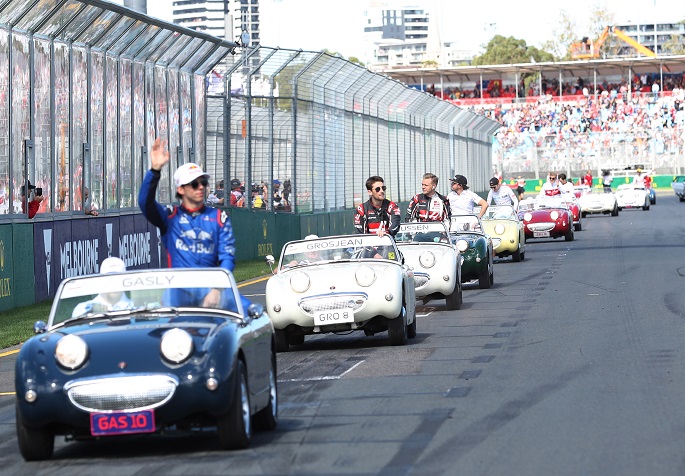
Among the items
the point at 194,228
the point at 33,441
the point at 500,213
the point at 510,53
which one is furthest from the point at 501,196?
the point at 510,53

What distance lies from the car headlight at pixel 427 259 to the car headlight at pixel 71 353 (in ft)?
31.6

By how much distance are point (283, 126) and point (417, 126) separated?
16.9 metres

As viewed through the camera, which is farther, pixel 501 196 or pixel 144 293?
pixel 501 196

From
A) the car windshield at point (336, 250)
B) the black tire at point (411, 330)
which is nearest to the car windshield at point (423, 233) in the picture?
the car windshield at point (336, 250)

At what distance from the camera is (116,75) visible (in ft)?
83.0

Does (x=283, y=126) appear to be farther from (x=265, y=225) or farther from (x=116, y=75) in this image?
(x=116, y=75)

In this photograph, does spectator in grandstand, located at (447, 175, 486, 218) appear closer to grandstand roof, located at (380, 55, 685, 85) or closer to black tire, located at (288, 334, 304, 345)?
black tire, located at (288, 334, 304, 345)

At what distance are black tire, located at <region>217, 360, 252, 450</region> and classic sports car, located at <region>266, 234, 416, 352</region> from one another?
5249 mm

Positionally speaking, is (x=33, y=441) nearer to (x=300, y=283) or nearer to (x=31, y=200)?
(x=300, y=283)

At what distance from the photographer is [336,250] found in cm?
1412

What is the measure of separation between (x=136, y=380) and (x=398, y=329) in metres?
6.09

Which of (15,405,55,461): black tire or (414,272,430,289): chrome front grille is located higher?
(414,272,430,289): chrome front grille

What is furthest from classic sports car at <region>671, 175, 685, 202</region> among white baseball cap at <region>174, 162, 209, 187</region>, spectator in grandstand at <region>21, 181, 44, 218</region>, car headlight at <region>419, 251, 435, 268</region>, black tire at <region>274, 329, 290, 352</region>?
white baseball cap at <region>174, 162, 209, 187</region>

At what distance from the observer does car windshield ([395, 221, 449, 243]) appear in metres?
18.1
